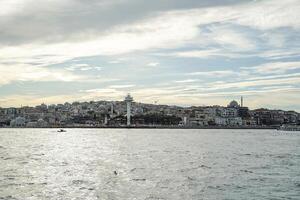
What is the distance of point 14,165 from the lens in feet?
149

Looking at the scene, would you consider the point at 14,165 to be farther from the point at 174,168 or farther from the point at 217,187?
the point at 217,187

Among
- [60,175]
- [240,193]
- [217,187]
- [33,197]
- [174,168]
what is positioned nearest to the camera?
[33,197]

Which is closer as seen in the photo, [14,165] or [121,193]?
[121,193]

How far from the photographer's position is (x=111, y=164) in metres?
47.2

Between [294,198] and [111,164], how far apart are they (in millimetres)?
22451

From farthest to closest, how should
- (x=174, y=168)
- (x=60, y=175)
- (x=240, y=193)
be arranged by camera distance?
(x=174, y=168) < (x=60, y=175) < (x=240, y=193)

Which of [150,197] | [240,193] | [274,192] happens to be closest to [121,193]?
[150,197]

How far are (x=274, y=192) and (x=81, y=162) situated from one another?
79.3 feet

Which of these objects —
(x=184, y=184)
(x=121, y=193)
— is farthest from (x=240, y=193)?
(x=121, y=193)

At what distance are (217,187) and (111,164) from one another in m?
17.3

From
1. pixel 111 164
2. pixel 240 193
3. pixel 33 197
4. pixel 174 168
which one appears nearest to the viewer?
pixel 33 197

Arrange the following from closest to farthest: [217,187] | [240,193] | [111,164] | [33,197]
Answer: [33,197] < [240,193] < [217,187] < [111,164]

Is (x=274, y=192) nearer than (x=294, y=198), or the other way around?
(x=294, y=198)

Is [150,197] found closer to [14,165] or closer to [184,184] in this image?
[184,184]
